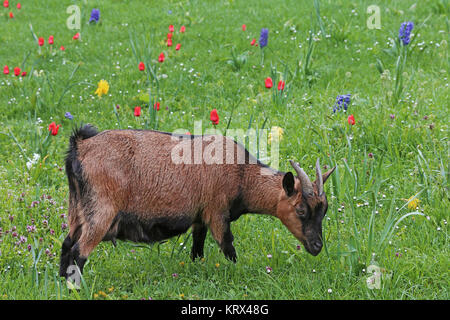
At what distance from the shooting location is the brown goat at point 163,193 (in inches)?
184

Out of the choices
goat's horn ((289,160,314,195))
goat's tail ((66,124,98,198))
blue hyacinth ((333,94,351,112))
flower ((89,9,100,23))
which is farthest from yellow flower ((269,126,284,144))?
flower ((89,9,100,23))

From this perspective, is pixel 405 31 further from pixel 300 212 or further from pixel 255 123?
pixel 300 212

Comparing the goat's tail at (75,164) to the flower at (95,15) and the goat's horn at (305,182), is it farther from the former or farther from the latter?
the flower at (95,15)

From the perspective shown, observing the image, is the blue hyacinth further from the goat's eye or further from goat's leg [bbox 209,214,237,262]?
goat's leg [bbox 209,214,237,262]

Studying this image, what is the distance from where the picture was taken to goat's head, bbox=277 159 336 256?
15.3ft

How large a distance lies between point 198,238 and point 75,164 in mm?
1192

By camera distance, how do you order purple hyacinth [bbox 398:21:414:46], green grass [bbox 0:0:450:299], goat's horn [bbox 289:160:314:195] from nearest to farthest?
goat's horn [bbox 289:160:314:195], green grass [bbox 0:0:450:299], purple hyacinth [bbox 398:21:414:46]

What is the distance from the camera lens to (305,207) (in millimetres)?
4723

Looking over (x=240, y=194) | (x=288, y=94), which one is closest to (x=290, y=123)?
(x=288, y=94)

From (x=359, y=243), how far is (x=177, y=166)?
4.86 ft

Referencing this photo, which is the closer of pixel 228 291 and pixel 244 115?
pixel 228 291
